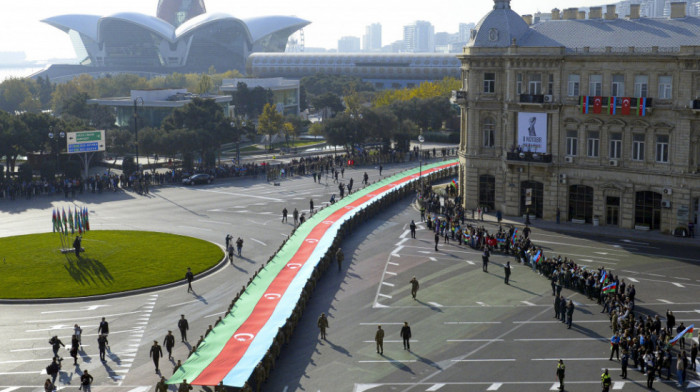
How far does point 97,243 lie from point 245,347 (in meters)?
29.9

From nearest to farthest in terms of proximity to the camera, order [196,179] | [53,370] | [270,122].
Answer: [53,370] < [196,179] < [270,122]

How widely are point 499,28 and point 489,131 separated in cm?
936

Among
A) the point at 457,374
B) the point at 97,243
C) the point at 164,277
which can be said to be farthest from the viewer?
the point at 97,243

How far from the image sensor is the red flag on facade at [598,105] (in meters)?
66.8

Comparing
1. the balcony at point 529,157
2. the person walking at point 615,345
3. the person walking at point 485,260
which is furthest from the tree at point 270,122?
the person walking at point 615,345

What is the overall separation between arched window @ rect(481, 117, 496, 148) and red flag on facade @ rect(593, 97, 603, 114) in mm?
10077

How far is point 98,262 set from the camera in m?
56.2

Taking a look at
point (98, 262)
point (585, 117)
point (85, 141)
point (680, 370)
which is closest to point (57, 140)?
point (85, 141)

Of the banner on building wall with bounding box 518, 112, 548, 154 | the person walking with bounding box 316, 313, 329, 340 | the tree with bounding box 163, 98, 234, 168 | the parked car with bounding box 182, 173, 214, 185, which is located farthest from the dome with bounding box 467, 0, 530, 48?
the tree with bounding box 163, 98, 234, 168

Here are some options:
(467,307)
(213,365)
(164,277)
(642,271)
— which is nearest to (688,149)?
(642,271)

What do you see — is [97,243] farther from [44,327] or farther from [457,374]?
[457,374]

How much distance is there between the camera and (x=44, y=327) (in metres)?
43.8

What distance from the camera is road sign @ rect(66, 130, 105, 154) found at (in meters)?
92.4

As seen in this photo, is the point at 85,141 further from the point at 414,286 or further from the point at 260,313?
the point at 260,313
